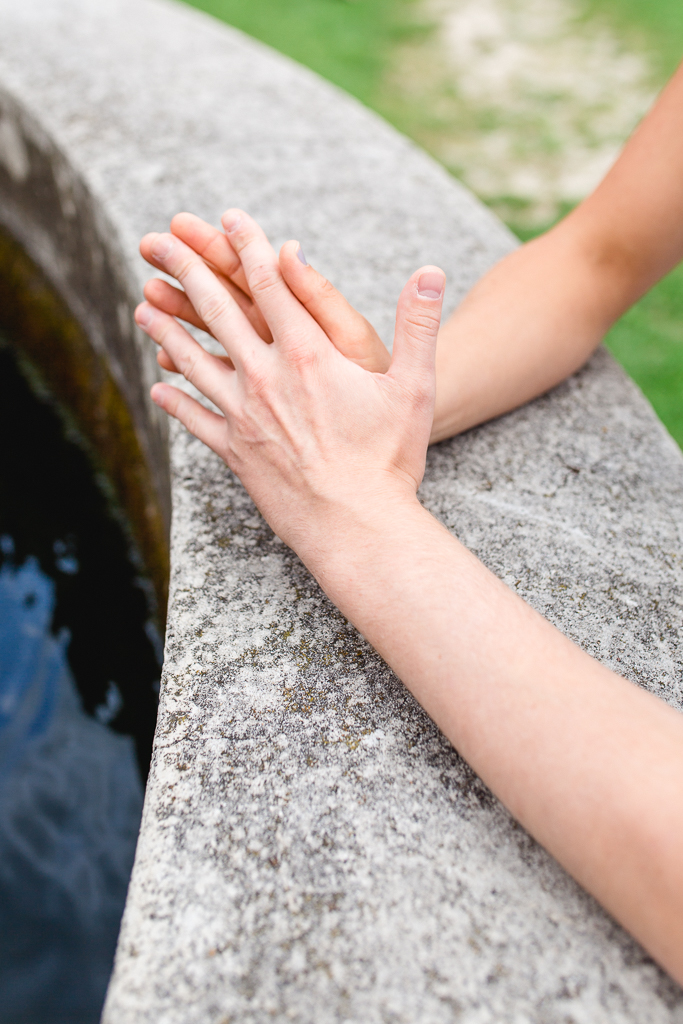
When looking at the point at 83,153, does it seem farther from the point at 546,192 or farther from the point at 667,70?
the point at 667,70

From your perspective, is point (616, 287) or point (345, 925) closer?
point (345, 925)

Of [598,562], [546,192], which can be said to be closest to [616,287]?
[598,562]

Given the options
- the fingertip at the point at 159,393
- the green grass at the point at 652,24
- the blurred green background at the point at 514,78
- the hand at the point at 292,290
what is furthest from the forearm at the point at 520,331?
the green grass at the point at 652,24

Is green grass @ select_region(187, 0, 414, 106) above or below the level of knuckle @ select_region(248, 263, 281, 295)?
below

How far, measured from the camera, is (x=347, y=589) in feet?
3.35

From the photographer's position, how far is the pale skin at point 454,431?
0.81 meters

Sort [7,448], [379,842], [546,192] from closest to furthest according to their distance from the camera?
[379,842] → [7,448] → [546,192]

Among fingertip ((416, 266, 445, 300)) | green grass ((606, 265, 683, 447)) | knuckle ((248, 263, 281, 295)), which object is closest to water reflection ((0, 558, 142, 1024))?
knuckle ((248, 263, 281, 295))

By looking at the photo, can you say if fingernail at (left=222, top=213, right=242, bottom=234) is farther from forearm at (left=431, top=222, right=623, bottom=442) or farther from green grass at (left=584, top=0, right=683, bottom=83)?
green grass at (left=584, top=0, right=683, bottom=83)

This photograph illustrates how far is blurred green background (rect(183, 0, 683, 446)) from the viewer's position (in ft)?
11.8

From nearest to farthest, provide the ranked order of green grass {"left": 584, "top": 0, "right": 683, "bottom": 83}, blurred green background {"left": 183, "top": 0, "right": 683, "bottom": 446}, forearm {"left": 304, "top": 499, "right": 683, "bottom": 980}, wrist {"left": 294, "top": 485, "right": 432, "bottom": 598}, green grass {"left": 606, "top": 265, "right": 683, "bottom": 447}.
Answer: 1. forearm {"left": 304, "top": 499, "right": 683, "bottom": 980}
2. wrist {"left": 294, "top": 485, "right": 432, "bottom": 598}
3. green grass {"left": 606, "top": 265, "right": 683, "bottom": 447}
4. blurred green background {"left": 183, "top": 0, "right": 683, "bottom": 446}
5. green grass {"left": 584, "top": 0, "right": 683, "bottom": 83}

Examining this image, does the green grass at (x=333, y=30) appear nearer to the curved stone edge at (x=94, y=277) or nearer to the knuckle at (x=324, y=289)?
the curved stone edge at (x=94, y=277)

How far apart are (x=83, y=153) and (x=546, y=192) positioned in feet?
7.63

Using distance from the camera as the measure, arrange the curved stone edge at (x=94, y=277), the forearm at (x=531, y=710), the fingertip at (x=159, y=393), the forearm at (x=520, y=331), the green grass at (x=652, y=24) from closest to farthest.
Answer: the forearm at (x=531, y=710) → the fingertip at (x=159, y=393) → the forearm at (x=520, y=331) → the curved stone edge at (x=94, y=277) → the green grass at (x=652, y=24)
